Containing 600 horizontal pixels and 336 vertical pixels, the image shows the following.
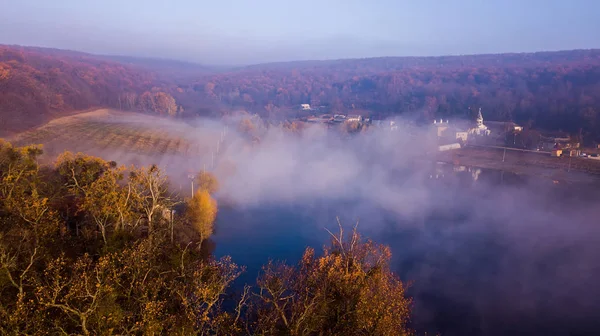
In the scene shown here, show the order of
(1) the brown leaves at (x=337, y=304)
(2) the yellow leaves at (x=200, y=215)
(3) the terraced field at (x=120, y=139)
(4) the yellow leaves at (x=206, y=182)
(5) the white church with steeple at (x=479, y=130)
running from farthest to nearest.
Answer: (5) the white church with steeple at (x=479, y=130) < (3) the terraced field at (x=120, y=139) < (4) the yellow leaves at (x=206, y=182) < (2) the yellow leaves at (x=200, y=215) < (1) the brown leaves at (x=337, y=304)

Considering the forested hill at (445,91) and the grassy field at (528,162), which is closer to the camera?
the grassy field at (528,162)

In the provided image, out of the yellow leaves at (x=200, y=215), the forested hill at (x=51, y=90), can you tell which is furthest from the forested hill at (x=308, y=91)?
the yellow leaves at (x=200, y=215)

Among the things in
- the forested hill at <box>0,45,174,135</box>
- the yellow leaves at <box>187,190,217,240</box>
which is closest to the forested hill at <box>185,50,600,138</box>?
the forested hill at <box>0,45,174,135</box>

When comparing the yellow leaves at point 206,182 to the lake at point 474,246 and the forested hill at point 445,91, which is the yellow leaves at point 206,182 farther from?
the forested hill at point 445,91

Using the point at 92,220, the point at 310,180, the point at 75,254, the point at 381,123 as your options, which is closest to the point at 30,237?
the point at 75,254

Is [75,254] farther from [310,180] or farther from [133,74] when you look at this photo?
[133,74]

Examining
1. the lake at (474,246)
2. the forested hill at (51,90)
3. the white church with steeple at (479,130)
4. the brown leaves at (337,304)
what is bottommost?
the lake at (474,246)

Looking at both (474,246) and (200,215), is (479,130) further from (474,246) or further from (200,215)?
(200,215)
